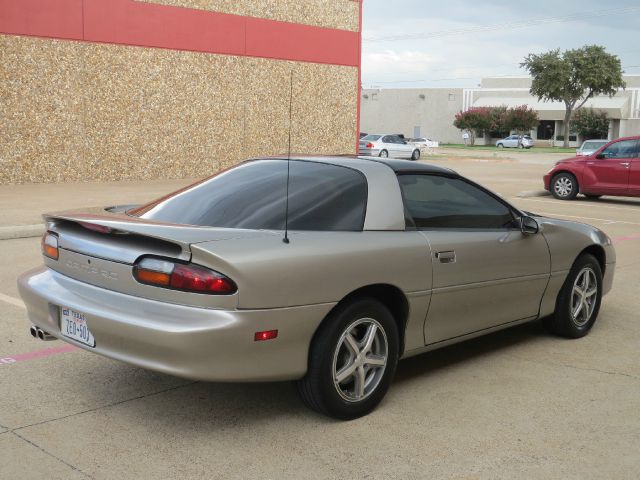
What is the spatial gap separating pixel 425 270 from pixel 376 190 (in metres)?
0.56

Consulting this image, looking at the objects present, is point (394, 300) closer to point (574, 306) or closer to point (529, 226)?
point (529, 226)

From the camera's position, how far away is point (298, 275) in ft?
13.5

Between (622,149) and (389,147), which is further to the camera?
(389,147)

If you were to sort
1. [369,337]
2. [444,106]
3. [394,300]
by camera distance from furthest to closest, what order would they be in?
[444,106], [394,300], [369,337]

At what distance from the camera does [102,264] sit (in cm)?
426

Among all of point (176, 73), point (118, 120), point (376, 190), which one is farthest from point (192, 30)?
point (376, 190)

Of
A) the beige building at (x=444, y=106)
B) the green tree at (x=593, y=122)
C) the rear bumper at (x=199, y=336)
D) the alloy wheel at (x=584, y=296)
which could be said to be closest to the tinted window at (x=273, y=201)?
the rear bumper at (x=199, y=336)

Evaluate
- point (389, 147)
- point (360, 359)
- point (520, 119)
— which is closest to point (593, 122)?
point (520, 119)

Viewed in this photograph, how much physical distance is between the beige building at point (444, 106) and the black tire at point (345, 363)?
83.8 metres

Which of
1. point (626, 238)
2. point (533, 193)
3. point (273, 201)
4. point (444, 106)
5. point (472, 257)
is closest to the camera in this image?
point (273, 201)

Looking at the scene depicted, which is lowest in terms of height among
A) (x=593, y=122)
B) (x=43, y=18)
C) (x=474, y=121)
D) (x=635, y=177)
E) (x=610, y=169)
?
(x=635, y=177)

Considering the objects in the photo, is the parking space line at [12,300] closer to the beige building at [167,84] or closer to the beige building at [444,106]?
the beige building at [167,84]

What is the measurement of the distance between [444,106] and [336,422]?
3608 inches

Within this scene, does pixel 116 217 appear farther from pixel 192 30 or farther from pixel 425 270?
pixel 192 30
